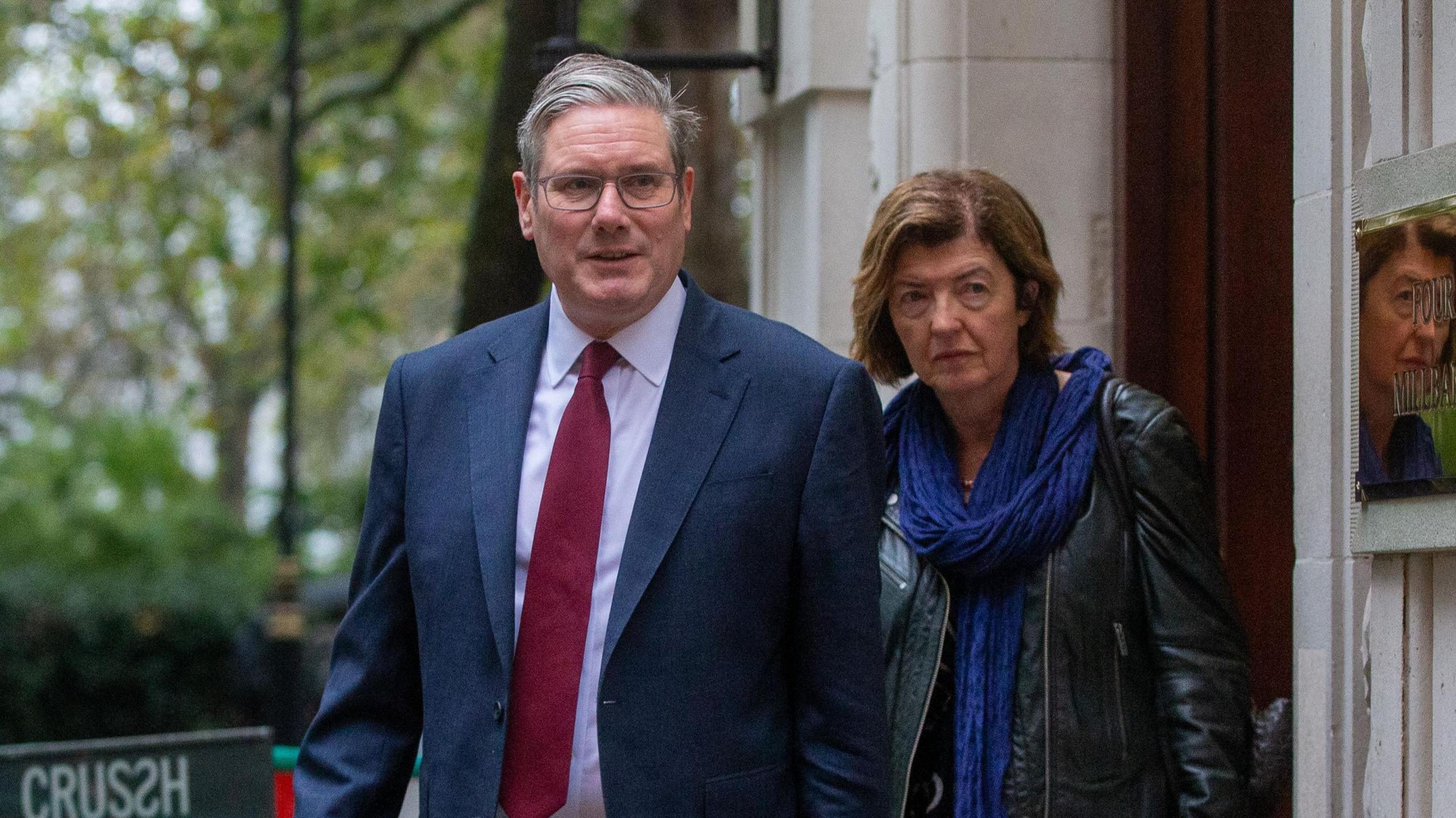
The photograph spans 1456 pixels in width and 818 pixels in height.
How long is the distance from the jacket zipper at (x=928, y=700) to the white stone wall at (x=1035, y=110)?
79.3 inches

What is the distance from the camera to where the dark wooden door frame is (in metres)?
5.27

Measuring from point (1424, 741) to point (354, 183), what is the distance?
1433 centimetres

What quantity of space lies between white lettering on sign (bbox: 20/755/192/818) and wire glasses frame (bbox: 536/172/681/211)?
3.12 metres

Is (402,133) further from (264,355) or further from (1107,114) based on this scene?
(1107,114)

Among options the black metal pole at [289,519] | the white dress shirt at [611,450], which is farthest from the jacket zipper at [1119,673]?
the black metal pole at [289,519]

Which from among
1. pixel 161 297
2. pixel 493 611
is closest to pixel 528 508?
pixel 493 611

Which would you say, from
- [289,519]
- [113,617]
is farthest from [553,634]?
[113,617]

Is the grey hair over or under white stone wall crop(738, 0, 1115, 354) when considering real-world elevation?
under

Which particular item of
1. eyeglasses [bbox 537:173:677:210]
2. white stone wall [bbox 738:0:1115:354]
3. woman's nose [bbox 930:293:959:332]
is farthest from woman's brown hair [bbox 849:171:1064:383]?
white stone wall [bbox 738:0:1115:354]

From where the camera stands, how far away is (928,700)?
3924mm

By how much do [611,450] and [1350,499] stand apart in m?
1.71

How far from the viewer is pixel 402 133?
17719 millimetres

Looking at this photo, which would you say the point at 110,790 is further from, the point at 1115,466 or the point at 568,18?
the point at 1115,466

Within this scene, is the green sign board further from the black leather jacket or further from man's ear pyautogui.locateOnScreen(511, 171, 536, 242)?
man's ear pyautogui.locateOnScreen(511, 171, 536, 242)
